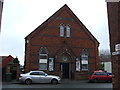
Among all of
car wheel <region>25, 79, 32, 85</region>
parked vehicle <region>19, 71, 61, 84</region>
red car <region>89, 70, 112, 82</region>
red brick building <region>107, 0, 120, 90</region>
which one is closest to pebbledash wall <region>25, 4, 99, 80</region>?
red car <region>89, 70, 112, 82</region>

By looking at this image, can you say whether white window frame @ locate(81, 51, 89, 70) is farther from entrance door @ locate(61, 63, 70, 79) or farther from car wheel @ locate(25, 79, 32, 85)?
car wheel @ locate(25, 79, 32, 85)

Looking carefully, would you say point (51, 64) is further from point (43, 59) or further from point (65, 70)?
point (65, 70)

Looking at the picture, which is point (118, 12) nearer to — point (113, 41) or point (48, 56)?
point (113, 41)

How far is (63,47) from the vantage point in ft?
90.0

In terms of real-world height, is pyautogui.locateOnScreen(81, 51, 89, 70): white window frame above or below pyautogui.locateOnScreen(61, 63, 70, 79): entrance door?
above

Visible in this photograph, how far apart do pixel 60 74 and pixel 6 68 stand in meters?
7.61

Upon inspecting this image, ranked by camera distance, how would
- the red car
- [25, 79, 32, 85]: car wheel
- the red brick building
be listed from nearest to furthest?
the red brick building
[25, 79, 32, 85]: car wheel
the red car

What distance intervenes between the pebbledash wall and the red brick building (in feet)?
68.6

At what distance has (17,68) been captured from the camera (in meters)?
25.5

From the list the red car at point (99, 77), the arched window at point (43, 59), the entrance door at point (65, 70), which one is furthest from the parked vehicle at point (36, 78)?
the entrance door at point (65, 70)

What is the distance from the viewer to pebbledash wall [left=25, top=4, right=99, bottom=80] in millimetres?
26609

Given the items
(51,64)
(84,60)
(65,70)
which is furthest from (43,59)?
(84,60)

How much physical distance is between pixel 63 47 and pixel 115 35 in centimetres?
2164

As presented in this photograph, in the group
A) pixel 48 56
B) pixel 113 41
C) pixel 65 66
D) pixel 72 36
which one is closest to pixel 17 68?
pixel 48 56
